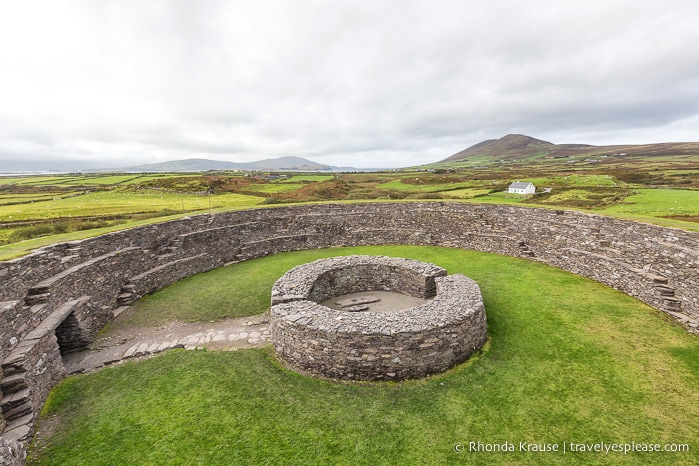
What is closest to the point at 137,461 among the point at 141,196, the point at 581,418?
the point at 581,418

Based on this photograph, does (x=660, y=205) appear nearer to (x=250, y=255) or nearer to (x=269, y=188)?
(x=250, y=255)

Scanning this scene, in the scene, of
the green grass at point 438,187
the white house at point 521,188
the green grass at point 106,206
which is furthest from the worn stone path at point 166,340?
the white house at point 521,188

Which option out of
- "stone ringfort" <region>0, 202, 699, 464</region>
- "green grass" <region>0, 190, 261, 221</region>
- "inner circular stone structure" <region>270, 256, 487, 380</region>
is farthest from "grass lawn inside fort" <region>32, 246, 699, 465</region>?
"green grass" <region>0, 190, 261, 221</region>

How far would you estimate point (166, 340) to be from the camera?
503 inches

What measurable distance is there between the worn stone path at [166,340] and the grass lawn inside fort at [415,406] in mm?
742

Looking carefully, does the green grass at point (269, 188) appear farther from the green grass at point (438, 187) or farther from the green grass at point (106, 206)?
the green grass at point (438, 187)

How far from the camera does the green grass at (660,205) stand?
20531mm

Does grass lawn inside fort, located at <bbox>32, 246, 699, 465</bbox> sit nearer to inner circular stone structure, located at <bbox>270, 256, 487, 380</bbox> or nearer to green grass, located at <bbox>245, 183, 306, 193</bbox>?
inner circular stone structure, located at <bbox>270, 256, 487, 380</bbox>

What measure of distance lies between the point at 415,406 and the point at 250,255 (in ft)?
59.8

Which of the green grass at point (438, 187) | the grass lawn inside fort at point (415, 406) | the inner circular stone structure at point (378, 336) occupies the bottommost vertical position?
the grass lawn inside fort at point (415, 406)

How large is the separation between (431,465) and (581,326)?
375 inches

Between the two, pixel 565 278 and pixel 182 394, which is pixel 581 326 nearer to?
pixel 565 278

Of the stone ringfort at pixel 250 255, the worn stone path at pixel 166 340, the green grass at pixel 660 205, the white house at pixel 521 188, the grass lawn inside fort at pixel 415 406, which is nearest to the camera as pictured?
the grass lawn inside fort at pixel 415 406

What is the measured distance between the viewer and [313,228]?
26.3 metres
